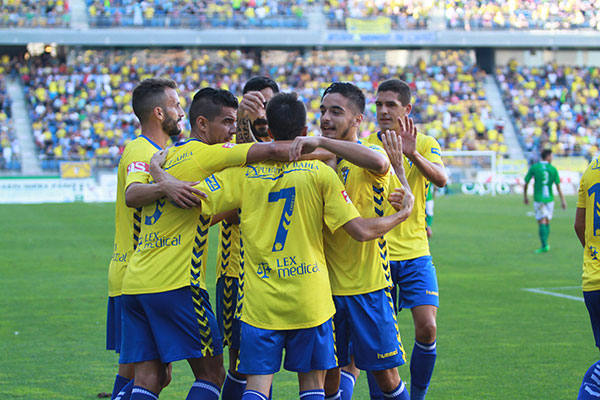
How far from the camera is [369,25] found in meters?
44.2

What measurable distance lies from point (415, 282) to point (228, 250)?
1394mm

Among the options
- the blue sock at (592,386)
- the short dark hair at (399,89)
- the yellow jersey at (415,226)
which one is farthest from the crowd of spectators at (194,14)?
the blue sock at (592,386)

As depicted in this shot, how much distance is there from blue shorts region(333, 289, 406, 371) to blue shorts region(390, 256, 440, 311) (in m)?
1.02

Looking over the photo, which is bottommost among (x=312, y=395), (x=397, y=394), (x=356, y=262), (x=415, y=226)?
(x=397, y=394)

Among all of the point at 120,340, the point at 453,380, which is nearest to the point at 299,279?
the point at 120,340

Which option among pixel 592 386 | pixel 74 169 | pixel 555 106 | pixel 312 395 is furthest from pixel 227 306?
pixel 555 106

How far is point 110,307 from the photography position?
5062mm

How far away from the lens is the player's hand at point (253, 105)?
515 centimetres

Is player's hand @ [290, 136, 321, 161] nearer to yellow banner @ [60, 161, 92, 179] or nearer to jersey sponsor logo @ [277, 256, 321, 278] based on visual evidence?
jersey sponsor logo @ [277, 256, 321, 278]

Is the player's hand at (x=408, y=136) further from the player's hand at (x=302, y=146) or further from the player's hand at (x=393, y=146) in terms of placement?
the player's hand at (x=302, y=146)

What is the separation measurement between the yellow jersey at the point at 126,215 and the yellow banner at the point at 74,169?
1049 inches

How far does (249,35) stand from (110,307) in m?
38.9

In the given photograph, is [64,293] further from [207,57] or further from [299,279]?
[207,57]

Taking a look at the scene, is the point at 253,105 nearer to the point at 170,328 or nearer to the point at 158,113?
the point at 158,113
